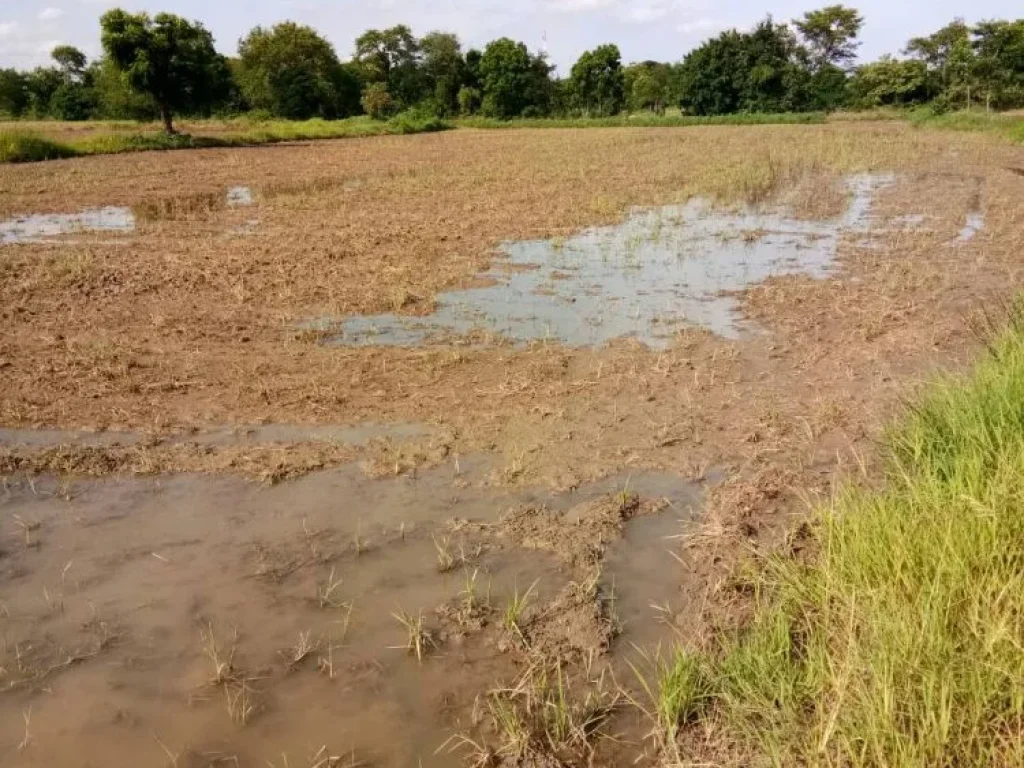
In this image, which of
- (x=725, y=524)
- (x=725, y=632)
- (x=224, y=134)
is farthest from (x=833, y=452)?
(x=224, y=134)

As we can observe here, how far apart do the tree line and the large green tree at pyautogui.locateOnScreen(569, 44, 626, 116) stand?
101 mm

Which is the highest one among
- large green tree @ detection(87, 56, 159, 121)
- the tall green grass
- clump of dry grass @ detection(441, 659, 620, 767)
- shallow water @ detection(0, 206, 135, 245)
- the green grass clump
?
large green tree @ detection(87, 56, 159, 121)

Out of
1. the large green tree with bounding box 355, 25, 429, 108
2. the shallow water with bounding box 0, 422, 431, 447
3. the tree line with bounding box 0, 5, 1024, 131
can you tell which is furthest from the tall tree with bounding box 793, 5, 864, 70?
the shallow water with bounding box 0, 422, 431, 447

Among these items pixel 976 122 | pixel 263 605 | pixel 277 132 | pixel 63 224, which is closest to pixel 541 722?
pixel 263 605

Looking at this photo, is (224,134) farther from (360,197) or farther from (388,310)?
(388,310)

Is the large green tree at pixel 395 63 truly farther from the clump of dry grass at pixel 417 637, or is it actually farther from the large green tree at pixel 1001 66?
the clump of dry grass at pixel 417 637

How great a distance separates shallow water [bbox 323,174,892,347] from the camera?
7.61 m

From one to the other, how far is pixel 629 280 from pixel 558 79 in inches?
2717

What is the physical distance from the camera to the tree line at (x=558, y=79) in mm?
44719

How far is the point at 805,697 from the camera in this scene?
265 cm

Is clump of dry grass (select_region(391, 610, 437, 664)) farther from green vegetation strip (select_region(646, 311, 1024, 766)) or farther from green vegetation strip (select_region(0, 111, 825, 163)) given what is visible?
green vegetation strip (select_region(0, 111, 825, 163))

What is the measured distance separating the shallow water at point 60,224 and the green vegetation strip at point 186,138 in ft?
38.8

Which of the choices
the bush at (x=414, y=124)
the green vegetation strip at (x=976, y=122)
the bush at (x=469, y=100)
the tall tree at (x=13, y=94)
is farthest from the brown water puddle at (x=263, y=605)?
the tall tree at (x=13, y=94)

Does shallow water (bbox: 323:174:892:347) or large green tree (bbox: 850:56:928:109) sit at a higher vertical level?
large green tree (bbox: 850:56:928:109)
